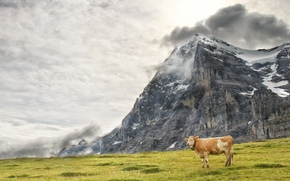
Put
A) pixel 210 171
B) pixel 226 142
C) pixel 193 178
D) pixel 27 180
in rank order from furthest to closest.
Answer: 1. pixel 27 180
2. pixel 226 142
3. pixel 210 171
4. pixel 193 178

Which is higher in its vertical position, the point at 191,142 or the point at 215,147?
the point at 191,142

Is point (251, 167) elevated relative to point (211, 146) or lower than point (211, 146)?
lower

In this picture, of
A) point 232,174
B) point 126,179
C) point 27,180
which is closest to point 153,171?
point 126,179

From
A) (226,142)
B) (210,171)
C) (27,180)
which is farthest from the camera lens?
(27,180)

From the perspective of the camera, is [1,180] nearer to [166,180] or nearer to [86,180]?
[86,180]

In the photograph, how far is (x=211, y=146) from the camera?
33406mm

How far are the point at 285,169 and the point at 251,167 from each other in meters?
3.40

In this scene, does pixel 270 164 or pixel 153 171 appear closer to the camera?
pixel 270 164

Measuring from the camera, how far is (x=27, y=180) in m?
36.4

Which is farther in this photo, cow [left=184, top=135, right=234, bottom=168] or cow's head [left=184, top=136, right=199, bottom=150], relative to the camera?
cow's head [left=184, top=136, right=199, bottom=150]

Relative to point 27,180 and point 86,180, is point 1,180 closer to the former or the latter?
point 27,180

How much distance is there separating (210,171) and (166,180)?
4.54m

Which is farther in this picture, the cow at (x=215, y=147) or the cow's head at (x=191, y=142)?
the cow's head at (x=191, y=142)

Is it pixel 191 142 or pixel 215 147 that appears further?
pixel 191 142
